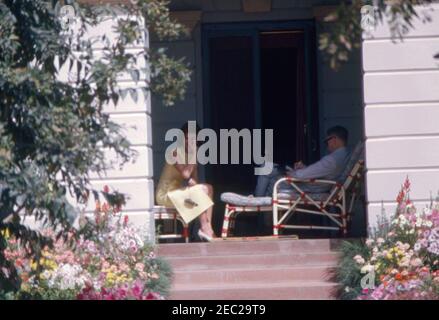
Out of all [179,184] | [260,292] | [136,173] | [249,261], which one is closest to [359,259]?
[260,292]

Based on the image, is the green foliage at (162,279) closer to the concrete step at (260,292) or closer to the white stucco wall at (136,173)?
the concrete step at (260,292)

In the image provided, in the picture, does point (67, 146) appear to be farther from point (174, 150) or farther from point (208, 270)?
point (174, 150)

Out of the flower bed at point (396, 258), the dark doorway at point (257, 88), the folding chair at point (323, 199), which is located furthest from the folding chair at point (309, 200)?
the dark doorway at point (257, 88)

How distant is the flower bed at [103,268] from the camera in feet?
29.4

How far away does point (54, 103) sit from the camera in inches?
261

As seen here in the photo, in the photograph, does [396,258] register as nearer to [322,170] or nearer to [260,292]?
[260,292]

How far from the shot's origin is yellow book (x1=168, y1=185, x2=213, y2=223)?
11742mm

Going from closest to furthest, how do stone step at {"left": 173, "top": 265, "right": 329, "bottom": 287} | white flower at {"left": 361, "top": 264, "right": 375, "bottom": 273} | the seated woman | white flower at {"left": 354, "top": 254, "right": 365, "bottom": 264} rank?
white flower at {"left": 361, "top": 264, "right": 375, "bottom": 273}, white flower at {"left": 354, "top": 254, "right": 365, "bottom": 264}, stone step at {"left": 173, "top": 265, "right": 329, "bottom": 287}, the seated woman

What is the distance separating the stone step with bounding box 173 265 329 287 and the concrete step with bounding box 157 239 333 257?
1.23ft

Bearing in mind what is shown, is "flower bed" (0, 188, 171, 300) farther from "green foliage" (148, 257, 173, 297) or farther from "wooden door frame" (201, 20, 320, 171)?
"wooden door frame" (201, 20, 320, 171)

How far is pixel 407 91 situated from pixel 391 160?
28.8 inches

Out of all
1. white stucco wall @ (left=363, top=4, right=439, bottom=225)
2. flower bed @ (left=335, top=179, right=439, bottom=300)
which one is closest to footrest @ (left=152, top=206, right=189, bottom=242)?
flower bed @ (left=335, top=179, right=439, bottom=300)
